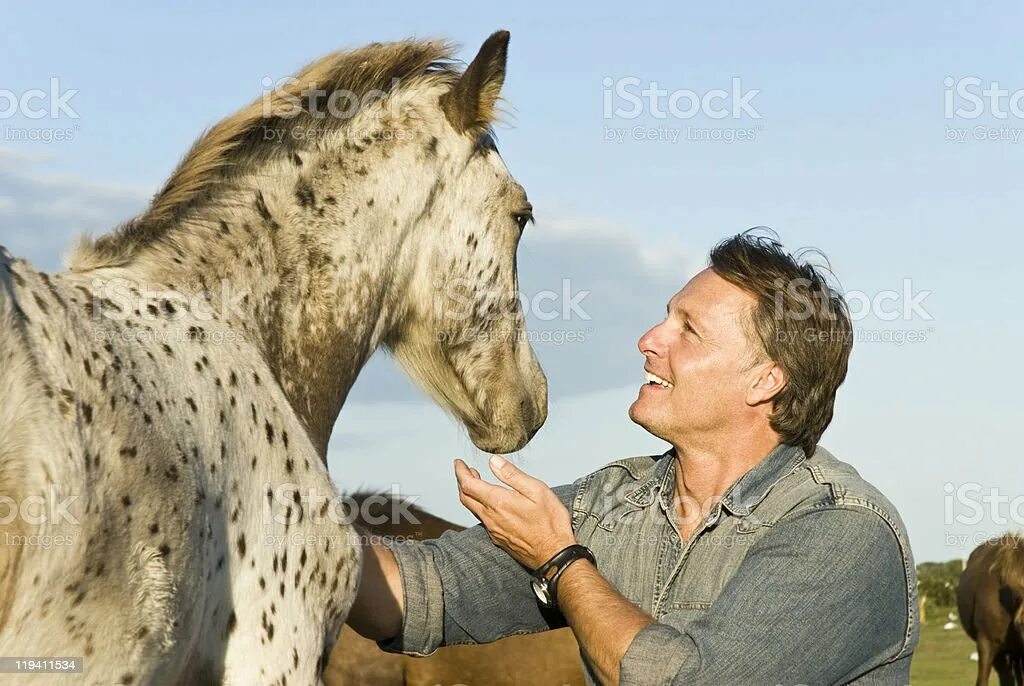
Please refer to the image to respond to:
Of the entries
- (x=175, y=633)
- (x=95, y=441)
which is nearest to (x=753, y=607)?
(x=175, y=633)

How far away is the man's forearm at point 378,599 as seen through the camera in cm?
317

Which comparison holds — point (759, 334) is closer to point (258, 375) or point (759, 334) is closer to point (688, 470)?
point (688, 470)

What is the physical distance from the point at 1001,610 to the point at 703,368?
11.0 meters

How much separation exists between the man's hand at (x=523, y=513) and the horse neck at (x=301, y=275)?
51cm

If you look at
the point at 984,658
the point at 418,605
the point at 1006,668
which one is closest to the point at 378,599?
the point at 418,605

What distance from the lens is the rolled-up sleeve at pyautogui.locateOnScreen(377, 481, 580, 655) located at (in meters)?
3.23

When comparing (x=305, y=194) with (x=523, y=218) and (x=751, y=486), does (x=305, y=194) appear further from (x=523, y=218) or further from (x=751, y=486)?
(x=751, y=486)

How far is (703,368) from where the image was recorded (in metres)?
3.07

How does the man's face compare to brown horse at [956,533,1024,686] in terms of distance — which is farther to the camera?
brown horse at [956,533,1024,686]

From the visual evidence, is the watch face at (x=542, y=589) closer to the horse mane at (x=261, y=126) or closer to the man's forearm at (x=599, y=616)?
the man's forearm at (x=599, y=616)
